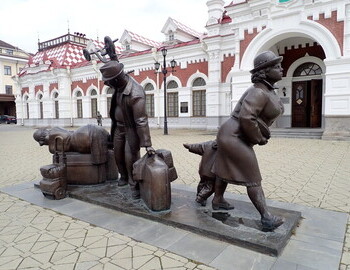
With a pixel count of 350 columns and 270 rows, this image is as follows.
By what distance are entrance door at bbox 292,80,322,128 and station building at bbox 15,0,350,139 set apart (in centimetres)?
5

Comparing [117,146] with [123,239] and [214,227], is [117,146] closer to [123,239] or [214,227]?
[123,239]

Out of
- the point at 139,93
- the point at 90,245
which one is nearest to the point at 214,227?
the point at 90,245

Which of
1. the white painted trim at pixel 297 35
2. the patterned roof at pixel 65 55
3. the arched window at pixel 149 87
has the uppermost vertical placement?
the patterned roof at pixel 65 55

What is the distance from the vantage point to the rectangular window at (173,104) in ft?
60.2

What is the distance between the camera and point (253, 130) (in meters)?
2.50

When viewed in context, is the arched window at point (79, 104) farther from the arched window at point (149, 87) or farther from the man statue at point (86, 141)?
the man statue at point (86, 141)

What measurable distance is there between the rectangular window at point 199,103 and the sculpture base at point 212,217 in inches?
538

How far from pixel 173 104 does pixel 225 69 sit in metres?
4.63

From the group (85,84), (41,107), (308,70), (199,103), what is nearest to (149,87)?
(199,103)

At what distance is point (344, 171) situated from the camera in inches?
212

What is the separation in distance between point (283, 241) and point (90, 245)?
1.77 meters

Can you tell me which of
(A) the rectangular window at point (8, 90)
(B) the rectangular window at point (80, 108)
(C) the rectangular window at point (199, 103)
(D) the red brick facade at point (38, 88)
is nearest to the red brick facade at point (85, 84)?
(B) the rectangular window at point (80, 108)

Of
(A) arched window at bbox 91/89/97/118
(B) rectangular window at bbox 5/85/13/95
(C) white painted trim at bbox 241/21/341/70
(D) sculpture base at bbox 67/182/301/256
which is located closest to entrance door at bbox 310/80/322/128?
(C) white painted trim at bbox 241/21/341/70

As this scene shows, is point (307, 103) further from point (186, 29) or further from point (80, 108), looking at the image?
point (80, 108)
